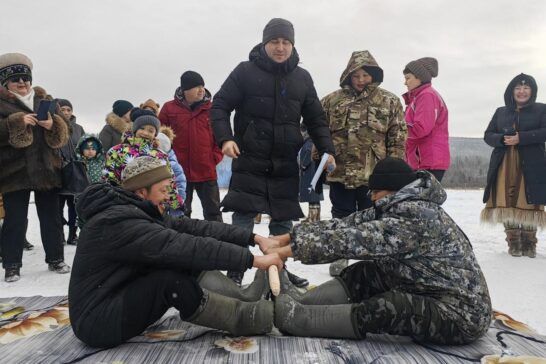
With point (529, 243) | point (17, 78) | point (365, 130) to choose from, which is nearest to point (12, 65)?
point (17, 78)

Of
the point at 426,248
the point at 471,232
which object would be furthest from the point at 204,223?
the point at 471,232

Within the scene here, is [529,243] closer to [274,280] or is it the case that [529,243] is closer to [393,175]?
[393,175]

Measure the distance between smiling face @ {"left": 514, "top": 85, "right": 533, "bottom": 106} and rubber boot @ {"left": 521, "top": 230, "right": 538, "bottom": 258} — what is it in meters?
1.49

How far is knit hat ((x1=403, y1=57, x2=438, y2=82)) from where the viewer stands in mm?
4211

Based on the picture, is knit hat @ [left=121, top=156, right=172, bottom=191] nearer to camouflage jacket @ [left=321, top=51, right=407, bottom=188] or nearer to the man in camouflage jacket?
the man in camouflage jacket

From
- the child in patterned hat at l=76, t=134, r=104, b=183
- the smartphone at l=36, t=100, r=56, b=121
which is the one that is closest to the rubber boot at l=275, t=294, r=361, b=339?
the smartphone at l=36, t=100, r=56, b=121

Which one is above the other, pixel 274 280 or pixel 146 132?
pixel 146 132

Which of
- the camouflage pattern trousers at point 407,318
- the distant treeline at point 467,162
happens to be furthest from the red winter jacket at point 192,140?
the distant treeline at point 467,162

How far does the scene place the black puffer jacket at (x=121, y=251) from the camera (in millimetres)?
1917

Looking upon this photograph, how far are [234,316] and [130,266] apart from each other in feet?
1.87

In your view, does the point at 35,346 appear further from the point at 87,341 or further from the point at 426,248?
the point at 426,248

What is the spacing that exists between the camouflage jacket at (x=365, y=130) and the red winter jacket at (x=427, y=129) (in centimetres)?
63

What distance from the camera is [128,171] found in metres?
2.14

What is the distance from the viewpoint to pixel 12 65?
3432 mm
